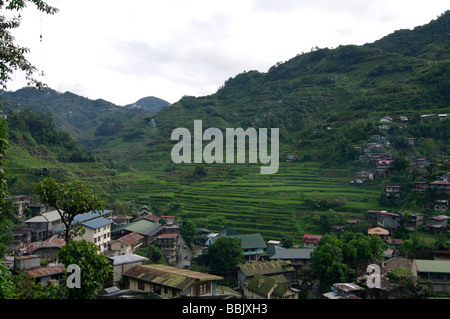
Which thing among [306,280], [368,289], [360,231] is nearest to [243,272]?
[306,280]

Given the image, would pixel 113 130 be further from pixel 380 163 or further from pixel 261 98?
pixel 380 163

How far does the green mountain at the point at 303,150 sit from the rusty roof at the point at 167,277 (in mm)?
12594

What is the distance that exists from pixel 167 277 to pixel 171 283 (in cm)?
45

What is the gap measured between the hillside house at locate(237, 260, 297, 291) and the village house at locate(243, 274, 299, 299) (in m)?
0.95

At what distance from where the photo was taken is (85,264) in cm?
568

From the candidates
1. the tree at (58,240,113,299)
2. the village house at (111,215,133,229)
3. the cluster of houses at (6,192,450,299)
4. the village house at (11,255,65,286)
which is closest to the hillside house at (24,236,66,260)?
the cluster of houses at (6,192,450,299)

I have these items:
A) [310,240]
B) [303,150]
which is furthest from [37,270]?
[303,150]

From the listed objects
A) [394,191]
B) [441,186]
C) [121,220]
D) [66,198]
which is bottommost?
[121,220]

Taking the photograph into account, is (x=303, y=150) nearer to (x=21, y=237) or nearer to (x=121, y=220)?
(x=121, y=220)

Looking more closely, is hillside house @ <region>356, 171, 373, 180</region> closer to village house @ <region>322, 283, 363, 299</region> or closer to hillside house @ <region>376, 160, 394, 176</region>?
hillside house @ <region>376, 160, 394, 176</region>

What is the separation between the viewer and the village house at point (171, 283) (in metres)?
9.14

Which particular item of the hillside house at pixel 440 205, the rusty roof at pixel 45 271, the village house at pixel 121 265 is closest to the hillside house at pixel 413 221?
the hillside house at pixel 440 205
